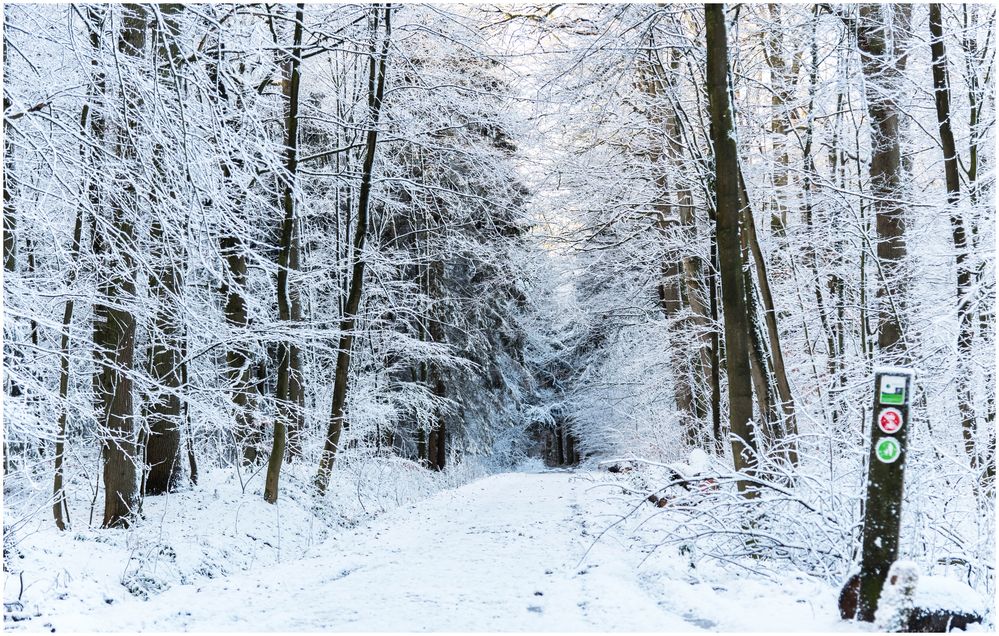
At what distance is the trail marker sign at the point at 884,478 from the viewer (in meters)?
3.47

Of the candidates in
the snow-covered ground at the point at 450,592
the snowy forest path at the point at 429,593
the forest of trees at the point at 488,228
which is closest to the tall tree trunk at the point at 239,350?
the forest of trees at the point at 488,228

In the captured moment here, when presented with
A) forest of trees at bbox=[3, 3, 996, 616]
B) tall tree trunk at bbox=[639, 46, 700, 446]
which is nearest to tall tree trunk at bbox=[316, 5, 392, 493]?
forest of trees at bbox=[3, 3, 996, 616]

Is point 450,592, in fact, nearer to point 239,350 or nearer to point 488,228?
point 239,350

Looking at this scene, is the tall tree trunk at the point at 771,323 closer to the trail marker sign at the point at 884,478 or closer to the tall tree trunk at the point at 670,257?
the tall tree trunk at the point at 670,257

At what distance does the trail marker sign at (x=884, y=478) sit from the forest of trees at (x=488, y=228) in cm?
59

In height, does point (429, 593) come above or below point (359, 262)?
below

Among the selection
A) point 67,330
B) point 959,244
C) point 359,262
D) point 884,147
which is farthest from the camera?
point 359,262

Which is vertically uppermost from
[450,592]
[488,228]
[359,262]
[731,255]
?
[488,228]

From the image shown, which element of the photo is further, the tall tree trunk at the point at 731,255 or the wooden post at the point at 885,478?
the tall tree trunk at the point at 731,255

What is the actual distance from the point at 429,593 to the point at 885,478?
10.5 feet

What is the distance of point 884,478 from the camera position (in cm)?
354

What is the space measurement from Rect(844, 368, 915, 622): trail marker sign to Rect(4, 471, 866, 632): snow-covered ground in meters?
0.28

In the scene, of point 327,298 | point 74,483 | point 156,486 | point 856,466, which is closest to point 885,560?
point 856,466

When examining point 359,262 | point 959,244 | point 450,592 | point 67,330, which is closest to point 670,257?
point 359,262
